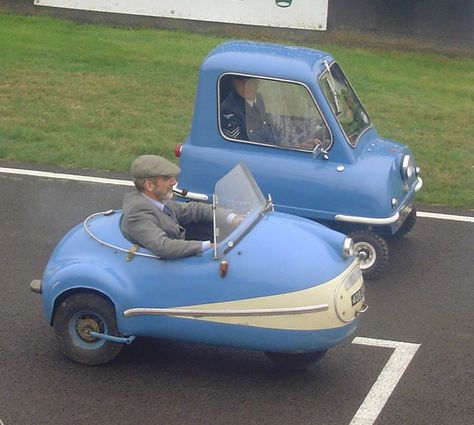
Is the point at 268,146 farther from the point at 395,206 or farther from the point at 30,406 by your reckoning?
the point at 30,406

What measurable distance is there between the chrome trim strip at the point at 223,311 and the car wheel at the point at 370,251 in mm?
2316

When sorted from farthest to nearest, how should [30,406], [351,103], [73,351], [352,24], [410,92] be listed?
[352,24], [410,92], [351,103], [73,351], [30,406]

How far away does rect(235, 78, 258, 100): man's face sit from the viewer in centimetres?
856

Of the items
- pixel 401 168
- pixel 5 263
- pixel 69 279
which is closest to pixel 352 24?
pixel 401 168

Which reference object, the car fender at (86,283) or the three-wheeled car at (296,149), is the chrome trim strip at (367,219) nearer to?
the three-wheeled car at (296,149)

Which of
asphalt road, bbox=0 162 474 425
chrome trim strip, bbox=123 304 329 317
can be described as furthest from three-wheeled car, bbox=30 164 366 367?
asphalt road, bbox=0 162 474 425

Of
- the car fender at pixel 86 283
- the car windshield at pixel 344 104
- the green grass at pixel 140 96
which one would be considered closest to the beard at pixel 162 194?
the car fender at pixel 86 283

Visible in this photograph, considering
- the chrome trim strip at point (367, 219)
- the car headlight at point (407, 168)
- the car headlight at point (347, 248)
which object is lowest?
the chrome trim strip at point (367, 219)

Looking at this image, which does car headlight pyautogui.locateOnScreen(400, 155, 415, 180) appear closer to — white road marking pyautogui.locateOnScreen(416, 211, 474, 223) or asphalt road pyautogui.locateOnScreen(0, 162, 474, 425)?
asphalt road pyautogui.locateOnScreen(0, 162, 474, 425)

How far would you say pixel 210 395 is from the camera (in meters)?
6.38

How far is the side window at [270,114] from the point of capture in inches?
336

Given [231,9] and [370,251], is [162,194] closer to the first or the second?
[370,251]

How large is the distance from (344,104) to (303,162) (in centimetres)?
78

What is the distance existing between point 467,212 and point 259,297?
4.76 m
